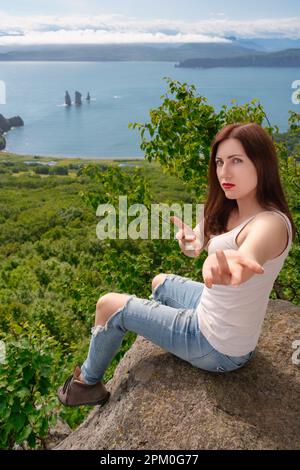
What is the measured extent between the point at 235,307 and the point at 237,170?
98cm

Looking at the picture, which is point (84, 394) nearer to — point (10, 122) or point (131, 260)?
point (131, 260)

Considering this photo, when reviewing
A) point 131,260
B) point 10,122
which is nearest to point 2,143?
point 10,122

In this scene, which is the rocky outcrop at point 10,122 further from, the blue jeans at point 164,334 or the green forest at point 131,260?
the blue jeans at point 164,334

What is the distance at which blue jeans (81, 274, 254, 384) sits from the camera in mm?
3713

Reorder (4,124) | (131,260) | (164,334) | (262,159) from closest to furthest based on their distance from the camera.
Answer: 1. (262,159)
2. (164,334)
3. (131,260)
4. (4,124)

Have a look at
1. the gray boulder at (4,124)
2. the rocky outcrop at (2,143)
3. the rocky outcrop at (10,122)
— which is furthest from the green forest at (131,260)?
the rocky outcrop at (10,122)

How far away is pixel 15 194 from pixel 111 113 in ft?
363

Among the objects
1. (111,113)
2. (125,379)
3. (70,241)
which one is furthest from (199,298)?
(111,113)

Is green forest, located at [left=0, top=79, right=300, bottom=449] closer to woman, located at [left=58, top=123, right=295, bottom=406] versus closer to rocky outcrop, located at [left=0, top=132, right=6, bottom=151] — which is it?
woman, located at [left=58, top=123, right=295, bottom=406]

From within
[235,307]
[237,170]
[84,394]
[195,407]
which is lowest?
[84,394]

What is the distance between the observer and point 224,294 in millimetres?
3400

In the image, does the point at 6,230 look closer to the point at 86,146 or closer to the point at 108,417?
the point at 108,417

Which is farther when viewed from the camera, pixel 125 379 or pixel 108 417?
pixel 125 379

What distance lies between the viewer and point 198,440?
3391 millimetres
